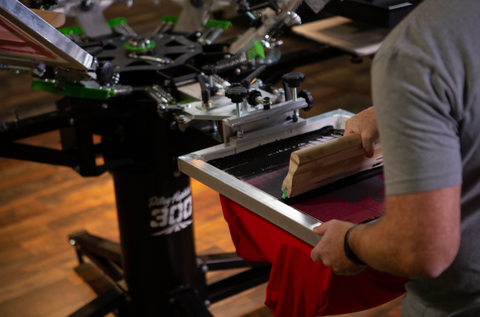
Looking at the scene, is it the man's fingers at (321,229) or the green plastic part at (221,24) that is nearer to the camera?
the man's fingers at (321,229)

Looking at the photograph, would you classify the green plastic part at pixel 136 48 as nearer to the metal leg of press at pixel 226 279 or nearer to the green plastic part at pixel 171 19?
the green plastic part at pixel 171 19

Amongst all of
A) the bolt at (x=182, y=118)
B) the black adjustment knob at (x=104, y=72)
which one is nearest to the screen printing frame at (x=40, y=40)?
the black adjustment knob at (x=104, y=72)

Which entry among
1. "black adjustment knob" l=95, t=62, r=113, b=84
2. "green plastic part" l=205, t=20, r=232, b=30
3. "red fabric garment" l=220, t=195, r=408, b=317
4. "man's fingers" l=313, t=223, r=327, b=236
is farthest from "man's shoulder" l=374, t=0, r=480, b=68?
"green plastic part" l=205, t=20, r=232, b=30

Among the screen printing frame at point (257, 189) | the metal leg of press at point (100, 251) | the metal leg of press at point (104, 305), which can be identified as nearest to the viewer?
the screen printing frame at point (257, 189)

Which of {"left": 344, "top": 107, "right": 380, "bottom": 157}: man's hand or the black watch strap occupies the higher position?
{"left": 344, "top": 107, "right": 380, "bottom": 157}: man's hand

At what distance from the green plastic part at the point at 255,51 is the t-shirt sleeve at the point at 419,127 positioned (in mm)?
976

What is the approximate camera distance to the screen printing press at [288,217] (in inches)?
38.5

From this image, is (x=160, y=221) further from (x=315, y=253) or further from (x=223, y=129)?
(x=315, y=253)

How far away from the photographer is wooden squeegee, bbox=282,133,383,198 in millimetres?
996

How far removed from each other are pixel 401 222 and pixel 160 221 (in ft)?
3.85

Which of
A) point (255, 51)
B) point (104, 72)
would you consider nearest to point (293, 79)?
point (255, 51)

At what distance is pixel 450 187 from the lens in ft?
2.21

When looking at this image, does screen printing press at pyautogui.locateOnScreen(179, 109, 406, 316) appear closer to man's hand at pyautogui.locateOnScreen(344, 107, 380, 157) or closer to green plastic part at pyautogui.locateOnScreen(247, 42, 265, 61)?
man's hand at pyautogui.locateOnScreen(344, 107, 380, 157)

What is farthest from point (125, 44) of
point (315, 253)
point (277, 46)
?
point (315, 253)
